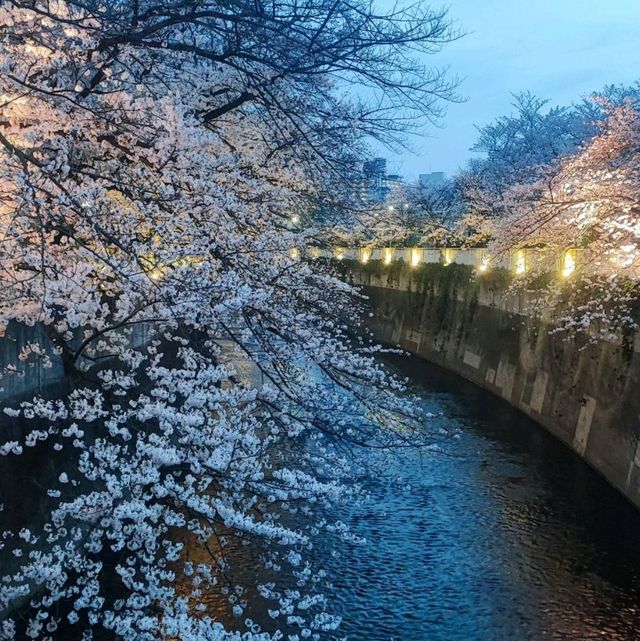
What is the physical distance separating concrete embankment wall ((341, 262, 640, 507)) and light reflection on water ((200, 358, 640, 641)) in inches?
30.0

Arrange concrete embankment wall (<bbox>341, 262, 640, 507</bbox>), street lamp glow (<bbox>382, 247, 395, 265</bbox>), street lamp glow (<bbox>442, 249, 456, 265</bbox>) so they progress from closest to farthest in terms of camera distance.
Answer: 1. concrete embankment wall (<bbox>341, 262, 640, 507</bbox>)
2. street lamp glow (<bbox>442, 249, 456, 265</bbox>)
3. street lamp glow (<bbox>382, 247, 395, 265</bbox>)

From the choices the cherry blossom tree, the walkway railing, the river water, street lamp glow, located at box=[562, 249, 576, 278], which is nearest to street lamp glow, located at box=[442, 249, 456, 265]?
the walkway railing

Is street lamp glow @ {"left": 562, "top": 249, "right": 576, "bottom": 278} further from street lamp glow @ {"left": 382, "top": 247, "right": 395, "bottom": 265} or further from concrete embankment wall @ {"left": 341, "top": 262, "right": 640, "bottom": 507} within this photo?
street lamp glow @ {"left": 382, "top": 247, "right": 395, "bottom": 265}

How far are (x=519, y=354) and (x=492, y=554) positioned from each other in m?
10.4

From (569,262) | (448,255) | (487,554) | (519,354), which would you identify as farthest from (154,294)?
(448,255)

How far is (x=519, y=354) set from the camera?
812 inches

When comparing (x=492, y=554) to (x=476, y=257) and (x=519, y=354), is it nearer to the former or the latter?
(x=519, y=354)

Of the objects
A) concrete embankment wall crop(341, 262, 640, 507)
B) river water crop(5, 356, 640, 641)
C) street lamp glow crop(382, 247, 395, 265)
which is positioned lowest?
→ river water crop(5, 356, 640, 641)

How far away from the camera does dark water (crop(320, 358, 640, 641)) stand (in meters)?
9.11

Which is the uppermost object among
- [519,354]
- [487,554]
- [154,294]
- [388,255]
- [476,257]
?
[476,257]

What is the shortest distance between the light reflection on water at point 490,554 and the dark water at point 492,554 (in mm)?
20

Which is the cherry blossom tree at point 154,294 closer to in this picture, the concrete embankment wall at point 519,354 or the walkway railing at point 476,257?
the walkway railing at point 476,257

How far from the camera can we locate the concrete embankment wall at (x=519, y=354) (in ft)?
46.3

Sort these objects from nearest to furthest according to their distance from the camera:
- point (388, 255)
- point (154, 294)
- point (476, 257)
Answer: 1. point (154, 294)
2. point (476, 257)
3. point (388, 255)
